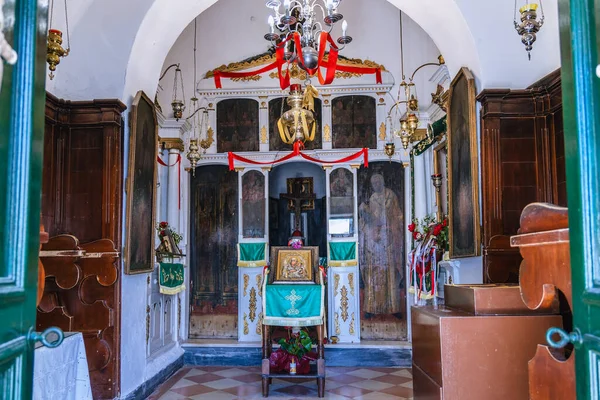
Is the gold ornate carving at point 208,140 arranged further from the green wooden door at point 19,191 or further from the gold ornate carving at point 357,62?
the green wooden door at point 19,191

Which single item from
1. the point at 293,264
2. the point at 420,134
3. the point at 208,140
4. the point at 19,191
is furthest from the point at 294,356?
the point at 19,191

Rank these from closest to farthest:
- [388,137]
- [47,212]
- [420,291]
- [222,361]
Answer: [47,212] < [420,291] < [222,361] < [388,137]

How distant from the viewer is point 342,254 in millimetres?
8391

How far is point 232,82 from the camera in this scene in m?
8.82

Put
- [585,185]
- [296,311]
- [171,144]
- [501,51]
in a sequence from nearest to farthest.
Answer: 1. [585,185]
2. [501,51]
3. [296,311]
4. [171,144]

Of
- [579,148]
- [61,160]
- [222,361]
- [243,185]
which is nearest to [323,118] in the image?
[243,185]

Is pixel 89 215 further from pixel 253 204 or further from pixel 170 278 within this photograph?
pixel 253 204

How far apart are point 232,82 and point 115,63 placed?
3.81m

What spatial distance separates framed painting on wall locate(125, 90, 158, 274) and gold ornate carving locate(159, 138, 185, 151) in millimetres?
2272

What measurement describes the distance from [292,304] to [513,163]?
2.82 metres

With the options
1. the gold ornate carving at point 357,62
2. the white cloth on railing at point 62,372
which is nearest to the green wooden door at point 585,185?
the white cloth on railing at point 62,372

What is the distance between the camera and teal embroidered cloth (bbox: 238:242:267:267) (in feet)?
27.7

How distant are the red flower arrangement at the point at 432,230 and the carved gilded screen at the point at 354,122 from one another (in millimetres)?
1555

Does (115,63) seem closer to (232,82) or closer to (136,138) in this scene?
(136,138)
